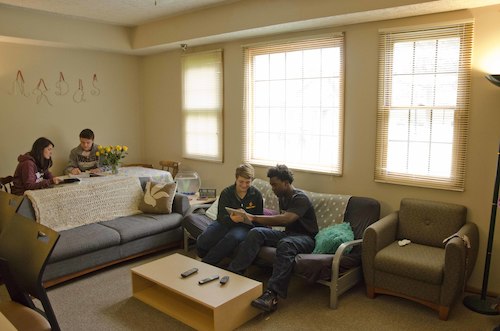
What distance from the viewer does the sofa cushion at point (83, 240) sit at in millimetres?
3447

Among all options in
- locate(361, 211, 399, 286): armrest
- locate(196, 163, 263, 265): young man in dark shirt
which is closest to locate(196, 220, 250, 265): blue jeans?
locate(196, 163, 263, 265): young man in dark shirt

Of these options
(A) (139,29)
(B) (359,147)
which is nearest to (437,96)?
(B) (359,147)

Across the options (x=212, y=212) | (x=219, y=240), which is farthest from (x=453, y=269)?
(x=212, y=212)

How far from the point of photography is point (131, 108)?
6.11 meters

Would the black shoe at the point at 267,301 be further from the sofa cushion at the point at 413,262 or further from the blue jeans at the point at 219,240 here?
the sofa cushion at the point at 413,262

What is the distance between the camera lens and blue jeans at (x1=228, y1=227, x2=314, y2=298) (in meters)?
3.08

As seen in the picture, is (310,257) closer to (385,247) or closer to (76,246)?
(385,247)

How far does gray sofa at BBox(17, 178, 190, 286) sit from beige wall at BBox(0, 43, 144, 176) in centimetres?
167

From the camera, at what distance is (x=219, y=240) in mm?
3629

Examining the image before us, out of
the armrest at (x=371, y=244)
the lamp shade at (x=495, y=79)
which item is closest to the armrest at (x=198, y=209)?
the armrest at (x=371, y=244)

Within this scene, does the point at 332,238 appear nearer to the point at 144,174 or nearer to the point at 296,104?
→ the point at 296,104

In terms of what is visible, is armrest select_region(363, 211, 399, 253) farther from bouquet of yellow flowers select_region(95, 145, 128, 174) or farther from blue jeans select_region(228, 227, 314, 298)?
bouquet of yellow flowers select_region(95, 145, 128, 174)

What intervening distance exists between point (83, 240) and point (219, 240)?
1.19 meters

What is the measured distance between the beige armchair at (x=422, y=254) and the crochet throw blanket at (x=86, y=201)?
2515mm
